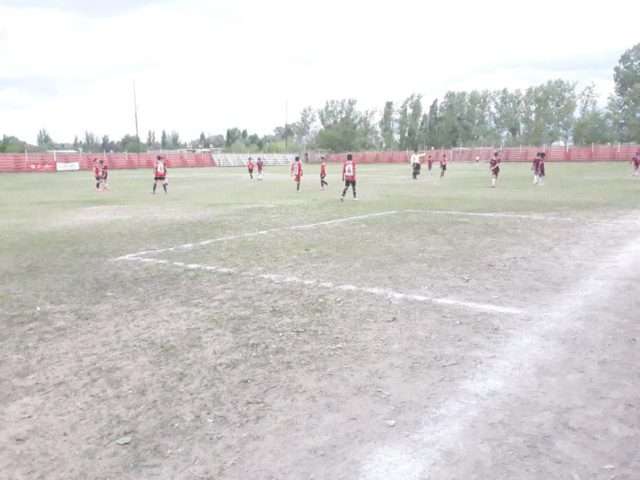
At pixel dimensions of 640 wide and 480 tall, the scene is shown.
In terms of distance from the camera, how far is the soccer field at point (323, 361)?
Result: 3246 mm

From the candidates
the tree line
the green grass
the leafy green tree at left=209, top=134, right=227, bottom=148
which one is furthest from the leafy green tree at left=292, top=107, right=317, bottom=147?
the green grass

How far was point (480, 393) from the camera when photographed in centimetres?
397

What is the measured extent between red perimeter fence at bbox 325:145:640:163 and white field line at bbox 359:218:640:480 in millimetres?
51214

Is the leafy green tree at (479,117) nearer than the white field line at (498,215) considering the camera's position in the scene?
No

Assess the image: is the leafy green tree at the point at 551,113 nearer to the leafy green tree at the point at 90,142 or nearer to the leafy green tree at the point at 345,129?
the leafy green tree at the point at 345,129

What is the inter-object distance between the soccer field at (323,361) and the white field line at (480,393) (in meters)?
0.01

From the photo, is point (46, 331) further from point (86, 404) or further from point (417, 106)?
point (417, 106)

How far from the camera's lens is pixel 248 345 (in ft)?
16.7

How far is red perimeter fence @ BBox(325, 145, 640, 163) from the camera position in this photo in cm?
6375

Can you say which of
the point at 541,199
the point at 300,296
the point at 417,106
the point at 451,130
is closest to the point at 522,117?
the point at 451,130

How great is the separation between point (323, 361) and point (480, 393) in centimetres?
136

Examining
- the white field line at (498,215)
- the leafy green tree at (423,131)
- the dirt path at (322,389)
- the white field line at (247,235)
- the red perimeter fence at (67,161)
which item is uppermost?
the leafy green tree at (423,131)

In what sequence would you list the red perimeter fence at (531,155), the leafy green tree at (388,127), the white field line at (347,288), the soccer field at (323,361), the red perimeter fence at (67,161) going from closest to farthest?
1. the soccer field at (323,361)
2. the white field line at (347,288)
3. the red perimeter fence at (67,161)
4. the red perimeter fence at (531,155)
5. the leafy green tree at (388,127)

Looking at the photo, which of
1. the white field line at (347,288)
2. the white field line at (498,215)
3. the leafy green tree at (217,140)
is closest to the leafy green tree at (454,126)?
the leafy green tree at (217,140)
